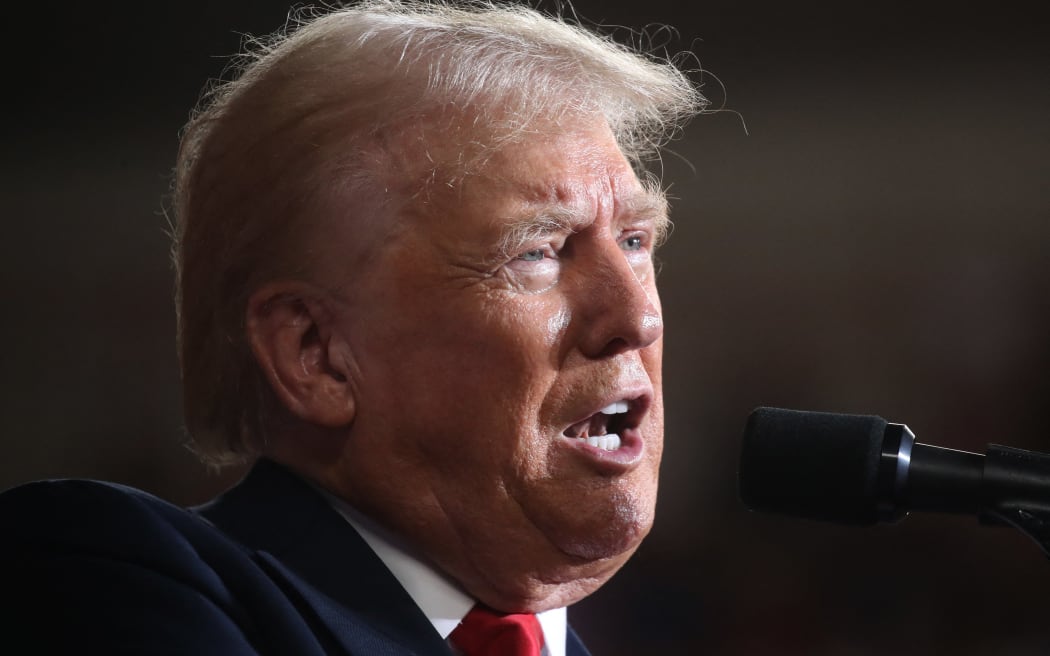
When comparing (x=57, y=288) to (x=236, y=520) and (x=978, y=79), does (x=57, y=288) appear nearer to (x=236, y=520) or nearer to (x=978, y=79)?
(x=236, y=520)

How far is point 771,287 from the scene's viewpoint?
344 cm

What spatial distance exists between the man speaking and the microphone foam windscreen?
24 centimetres

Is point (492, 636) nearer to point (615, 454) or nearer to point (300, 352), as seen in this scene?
point (615, 454)

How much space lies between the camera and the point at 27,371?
328cm

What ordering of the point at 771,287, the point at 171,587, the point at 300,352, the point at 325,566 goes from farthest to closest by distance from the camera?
1. the point at 771,287
2. the point at 300,352
3. the point at 325,566
4. the point at 171,587

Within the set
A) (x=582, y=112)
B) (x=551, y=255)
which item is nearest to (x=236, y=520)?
(x=551, y=255)

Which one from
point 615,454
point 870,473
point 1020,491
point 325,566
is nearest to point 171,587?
point 325,566

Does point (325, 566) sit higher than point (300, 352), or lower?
lower

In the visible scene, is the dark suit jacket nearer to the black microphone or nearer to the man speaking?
the man speaking

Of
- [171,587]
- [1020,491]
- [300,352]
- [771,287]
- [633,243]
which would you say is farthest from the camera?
[771,287]

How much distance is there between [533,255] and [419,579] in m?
0.39

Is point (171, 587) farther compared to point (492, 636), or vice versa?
point (492, 636)

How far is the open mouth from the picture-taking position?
1.39m

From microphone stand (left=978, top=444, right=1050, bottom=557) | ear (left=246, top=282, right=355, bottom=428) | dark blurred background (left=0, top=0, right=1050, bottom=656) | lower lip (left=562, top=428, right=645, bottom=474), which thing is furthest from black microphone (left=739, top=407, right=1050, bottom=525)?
dark blurred background (left=0, top=0, right=1050, bottom=656)
